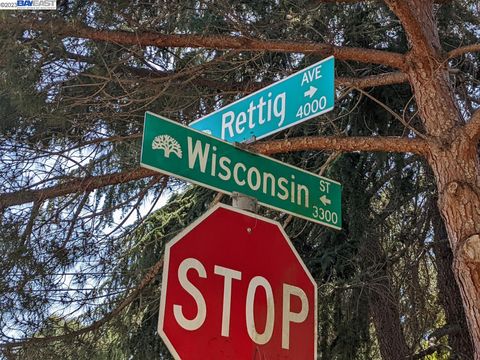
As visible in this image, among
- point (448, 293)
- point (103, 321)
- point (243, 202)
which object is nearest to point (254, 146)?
point (243, 202)

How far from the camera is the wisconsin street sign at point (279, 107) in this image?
8.94ft

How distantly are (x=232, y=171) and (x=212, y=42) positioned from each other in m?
2.20

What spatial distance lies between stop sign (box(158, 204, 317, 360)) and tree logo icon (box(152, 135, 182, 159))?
29cm

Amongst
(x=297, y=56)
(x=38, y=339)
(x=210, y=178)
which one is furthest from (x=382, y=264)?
(x=210, y=178)

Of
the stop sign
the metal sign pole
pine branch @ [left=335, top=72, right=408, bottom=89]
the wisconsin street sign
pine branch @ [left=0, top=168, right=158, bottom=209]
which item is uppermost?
pine branch @ [left=335, top=72, right=408, bottom=89]

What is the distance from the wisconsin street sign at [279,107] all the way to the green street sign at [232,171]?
222 mm

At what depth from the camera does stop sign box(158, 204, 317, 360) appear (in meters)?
1.88

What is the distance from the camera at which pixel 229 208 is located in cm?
221

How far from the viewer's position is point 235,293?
205cm

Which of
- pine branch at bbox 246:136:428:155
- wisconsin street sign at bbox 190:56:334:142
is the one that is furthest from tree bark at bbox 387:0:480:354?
wisconsin street sign at bbox 190:56:334:142

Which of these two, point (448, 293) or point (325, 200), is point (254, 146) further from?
point (448, 293)

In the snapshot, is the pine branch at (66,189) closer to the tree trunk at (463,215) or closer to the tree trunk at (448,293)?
the tree trunk at (463,215)

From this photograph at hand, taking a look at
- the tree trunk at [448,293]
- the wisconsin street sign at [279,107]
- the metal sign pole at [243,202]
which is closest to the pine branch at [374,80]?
the wisconsin street sign at [279,107]

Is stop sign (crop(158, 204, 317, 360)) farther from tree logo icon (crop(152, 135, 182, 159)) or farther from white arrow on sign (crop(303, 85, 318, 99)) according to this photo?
white arrow on sign (crop(303, 85, 318, 99))
